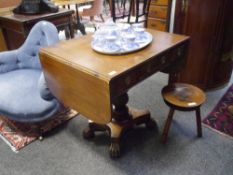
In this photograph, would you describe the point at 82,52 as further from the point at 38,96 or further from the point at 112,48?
the point at 38,96

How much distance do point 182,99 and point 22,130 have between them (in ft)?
4.43

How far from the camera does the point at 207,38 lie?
197 cm

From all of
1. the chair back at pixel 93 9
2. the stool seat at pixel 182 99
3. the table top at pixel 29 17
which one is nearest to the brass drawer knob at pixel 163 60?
the stool seat at pixel 182 99

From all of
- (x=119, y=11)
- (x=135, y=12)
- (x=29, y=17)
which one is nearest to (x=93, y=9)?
(x=119, y=11)

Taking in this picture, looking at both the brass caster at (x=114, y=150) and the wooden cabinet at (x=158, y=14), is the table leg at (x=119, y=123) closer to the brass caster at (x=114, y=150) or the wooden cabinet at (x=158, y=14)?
the brass caster at (x=114, y=150)

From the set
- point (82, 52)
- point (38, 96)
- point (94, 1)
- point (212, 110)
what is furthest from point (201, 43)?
point (94, 1)

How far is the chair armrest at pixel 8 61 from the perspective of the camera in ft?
6.59

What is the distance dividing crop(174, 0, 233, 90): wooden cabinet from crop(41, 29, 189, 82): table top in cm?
61

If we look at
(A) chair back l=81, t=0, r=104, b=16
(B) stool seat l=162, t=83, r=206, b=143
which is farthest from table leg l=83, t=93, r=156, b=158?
(A) chair back l=81, t=0, r=104, b=16

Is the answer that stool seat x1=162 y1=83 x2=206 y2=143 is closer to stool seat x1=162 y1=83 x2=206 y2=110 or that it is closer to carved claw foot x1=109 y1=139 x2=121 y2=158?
stool seat x1=162 y1=83 x2=206 y2=110

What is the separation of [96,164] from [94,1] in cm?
343

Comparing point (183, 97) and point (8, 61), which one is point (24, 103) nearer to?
point (8, 61)

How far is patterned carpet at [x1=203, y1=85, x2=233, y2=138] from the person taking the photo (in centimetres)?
176

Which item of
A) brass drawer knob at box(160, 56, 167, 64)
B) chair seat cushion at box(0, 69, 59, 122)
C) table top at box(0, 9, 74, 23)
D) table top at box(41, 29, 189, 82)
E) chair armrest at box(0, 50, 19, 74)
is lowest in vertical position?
chair seat cushion at box(0, 69, 59, 122)
